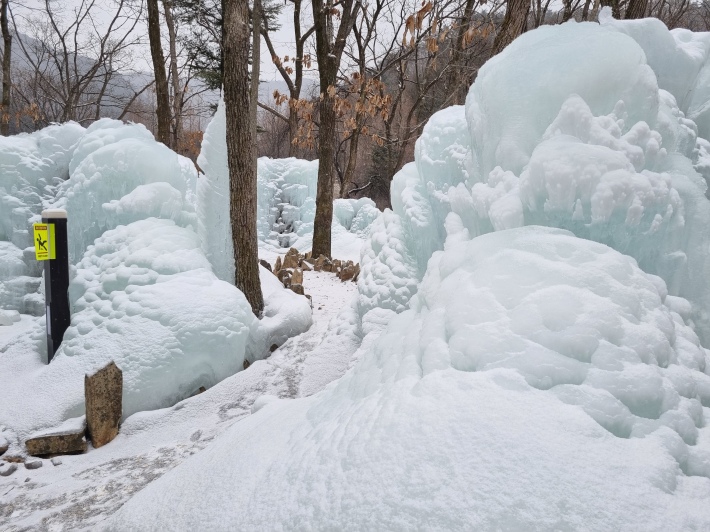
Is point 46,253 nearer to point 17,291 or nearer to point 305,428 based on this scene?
point 17,291

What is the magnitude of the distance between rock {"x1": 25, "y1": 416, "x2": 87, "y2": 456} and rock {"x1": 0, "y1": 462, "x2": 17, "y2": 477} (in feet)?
0.39

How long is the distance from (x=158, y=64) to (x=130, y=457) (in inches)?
279

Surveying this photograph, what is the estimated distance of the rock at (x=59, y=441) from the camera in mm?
2682

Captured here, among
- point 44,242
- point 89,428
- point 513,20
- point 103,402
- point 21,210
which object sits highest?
point 513,20

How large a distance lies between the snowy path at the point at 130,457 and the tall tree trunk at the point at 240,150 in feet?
3.32

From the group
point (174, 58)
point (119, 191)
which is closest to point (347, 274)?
point (119, 191)

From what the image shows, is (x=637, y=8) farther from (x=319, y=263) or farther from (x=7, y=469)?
(x=7, y=469)

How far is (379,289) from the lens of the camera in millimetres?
3486

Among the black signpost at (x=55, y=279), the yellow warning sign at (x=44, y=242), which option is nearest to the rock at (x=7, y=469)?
the black signpost at (x=55, y=279)

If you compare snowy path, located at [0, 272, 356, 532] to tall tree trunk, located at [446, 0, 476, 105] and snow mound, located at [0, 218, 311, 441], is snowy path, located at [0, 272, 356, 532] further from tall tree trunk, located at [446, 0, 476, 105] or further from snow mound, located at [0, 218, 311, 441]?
tall tree trunk, located at [446, 0, 476, 105]

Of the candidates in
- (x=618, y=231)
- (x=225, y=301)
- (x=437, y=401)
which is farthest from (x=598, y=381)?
(x=225, y=301)

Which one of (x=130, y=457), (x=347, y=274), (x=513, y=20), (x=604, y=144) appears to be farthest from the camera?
(x=347, y=274)

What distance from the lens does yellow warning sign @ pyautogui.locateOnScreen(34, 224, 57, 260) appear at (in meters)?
A: 3.25

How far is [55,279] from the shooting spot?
10.9 feet
